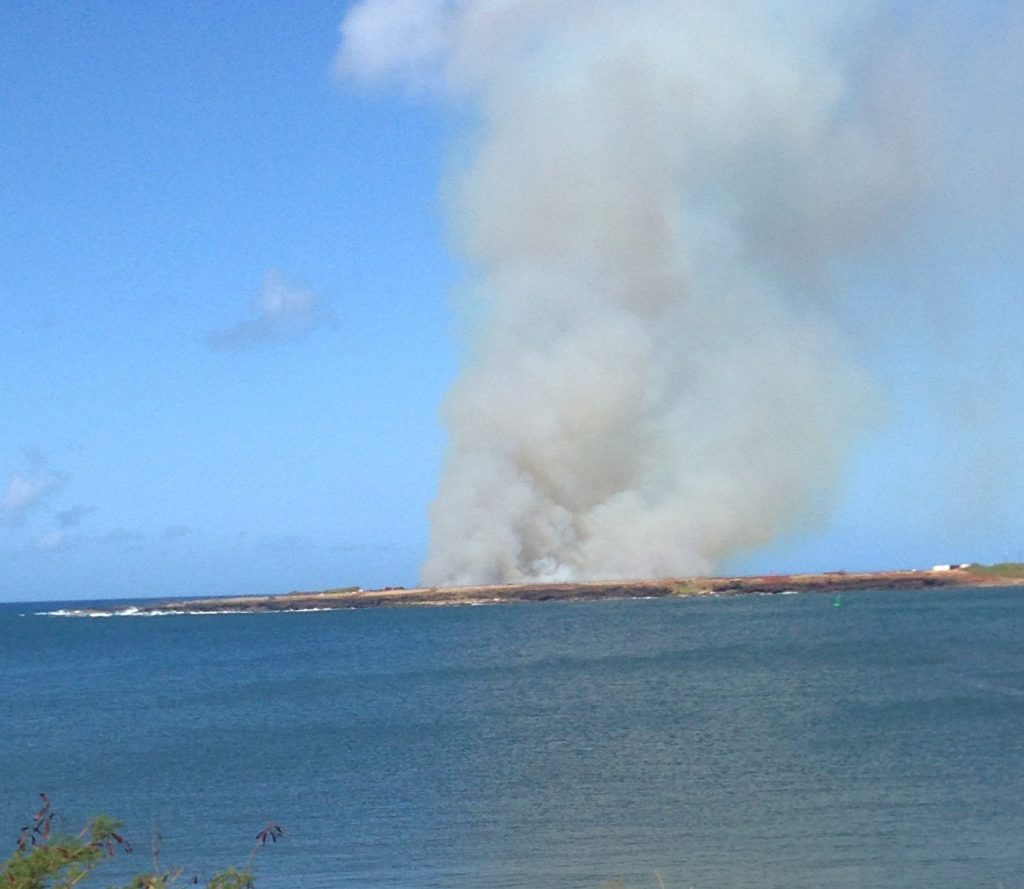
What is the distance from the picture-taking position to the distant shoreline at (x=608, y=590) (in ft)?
279

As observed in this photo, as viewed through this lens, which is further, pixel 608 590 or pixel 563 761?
pixel 608 590

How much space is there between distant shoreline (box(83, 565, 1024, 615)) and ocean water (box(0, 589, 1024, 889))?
116 ft

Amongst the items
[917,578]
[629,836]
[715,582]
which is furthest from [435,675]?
[917,578]

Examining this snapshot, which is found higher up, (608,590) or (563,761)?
(608,590)

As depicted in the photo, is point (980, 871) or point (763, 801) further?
point (763, 801)

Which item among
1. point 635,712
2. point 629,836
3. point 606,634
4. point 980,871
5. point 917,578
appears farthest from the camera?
point 917,578

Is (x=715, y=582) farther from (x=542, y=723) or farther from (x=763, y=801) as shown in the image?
(x=763, y=801)

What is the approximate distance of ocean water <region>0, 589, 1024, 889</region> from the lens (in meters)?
14.7

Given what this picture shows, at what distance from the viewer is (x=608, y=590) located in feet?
279

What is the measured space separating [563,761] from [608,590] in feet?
209

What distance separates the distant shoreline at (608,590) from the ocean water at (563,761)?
35224 mm

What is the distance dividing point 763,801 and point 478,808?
3677 millimetres

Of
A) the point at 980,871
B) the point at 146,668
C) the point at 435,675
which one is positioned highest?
the point at 146,668

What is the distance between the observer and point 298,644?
5988cm
